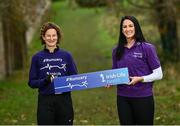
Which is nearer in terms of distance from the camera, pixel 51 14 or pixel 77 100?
pixel 77 100

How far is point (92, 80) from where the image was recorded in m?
6.65

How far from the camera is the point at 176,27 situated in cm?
2239

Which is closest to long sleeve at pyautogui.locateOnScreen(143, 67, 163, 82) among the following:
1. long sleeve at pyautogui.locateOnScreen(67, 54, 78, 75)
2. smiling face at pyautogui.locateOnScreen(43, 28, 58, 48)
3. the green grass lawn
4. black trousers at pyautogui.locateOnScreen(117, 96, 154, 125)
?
Answer: black trousers at pyautogui.locateOnScreen(117, 96, 154, 125)

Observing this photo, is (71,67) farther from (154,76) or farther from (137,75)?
(154,76)

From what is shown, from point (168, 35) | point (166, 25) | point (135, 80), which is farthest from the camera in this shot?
point (168, 35)

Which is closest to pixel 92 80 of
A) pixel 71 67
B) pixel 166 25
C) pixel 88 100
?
pixel 71 67

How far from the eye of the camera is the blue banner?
6.40 meters

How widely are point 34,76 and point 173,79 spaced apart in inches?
483

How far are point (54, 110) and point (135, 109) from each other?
1031 millimetres

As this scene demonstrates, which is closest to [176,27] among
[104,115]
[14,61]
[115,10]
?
[115,10]

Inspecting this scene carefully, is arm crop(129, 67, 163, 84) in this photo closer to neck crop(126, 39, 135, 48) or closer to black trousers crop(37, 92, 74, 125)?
neck crop(126, 39, 135, 48)

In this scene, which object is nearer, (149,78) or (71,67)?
(149,78)

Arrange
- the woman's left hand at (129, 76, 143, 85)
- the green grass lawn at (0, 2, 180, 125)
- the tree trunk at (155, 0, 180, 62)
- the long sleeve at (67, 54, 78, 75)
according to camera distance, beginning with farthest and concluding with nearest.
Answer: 1. the tree trunk at (155, 0, 180, 62)
2. the green grass lawn at (0, 2, 180, 125)
3. the long sleeve at (67, 54, 78, 75)
4. the woman's left hand at (129, 76, 143, 85)

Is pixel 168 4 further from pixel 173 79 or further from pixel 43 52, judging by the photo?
pixel 43 52
